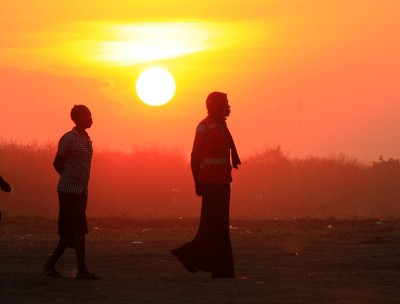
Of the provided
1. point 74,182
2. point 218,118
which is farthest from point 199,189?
point 74,182

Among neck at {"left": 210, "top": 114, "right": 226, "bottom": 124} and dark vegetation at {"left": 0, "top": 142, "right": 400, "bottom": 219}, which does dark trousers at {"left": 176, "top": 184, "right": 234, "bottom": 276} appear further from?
dark vegetation at {"left": 0, "top": 142, "right": 400, "bottom": 219}

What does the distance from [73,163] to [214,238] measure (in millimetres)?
1922

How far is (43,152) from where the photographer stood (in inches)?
1977

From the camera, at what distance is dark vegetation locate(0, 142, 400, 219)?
4225cm

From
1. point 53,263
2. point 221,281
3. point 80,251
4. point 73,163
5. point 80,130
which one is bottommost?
point 221,281

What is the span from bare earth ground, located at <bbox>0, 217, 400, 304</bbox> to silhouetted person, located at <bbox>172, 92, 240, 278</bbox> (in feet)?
0.91

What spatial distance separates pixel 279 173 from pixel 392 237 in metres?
34.6

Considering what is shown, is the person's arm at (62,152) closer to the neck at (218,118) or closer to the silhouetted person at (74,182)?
the silhouetted person at (74,182)

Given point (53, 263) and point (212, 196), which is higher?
point (212, 196)

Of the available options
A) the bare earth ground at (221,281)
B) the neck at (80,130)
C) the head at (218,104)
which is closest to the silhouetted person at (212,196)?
the head at (218,104)

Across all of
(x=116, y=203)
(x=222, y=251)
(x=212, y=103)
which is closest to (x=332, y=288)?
(x=222, y=251)

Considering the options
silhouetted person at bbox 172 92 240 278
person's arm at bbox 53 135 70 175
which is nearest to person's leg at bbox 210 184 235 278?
silhouetted person at bbox 172 92 240 278

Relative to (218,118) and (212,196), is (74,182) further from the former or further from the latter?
(218,118)

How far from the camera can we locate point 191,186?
5059cm
